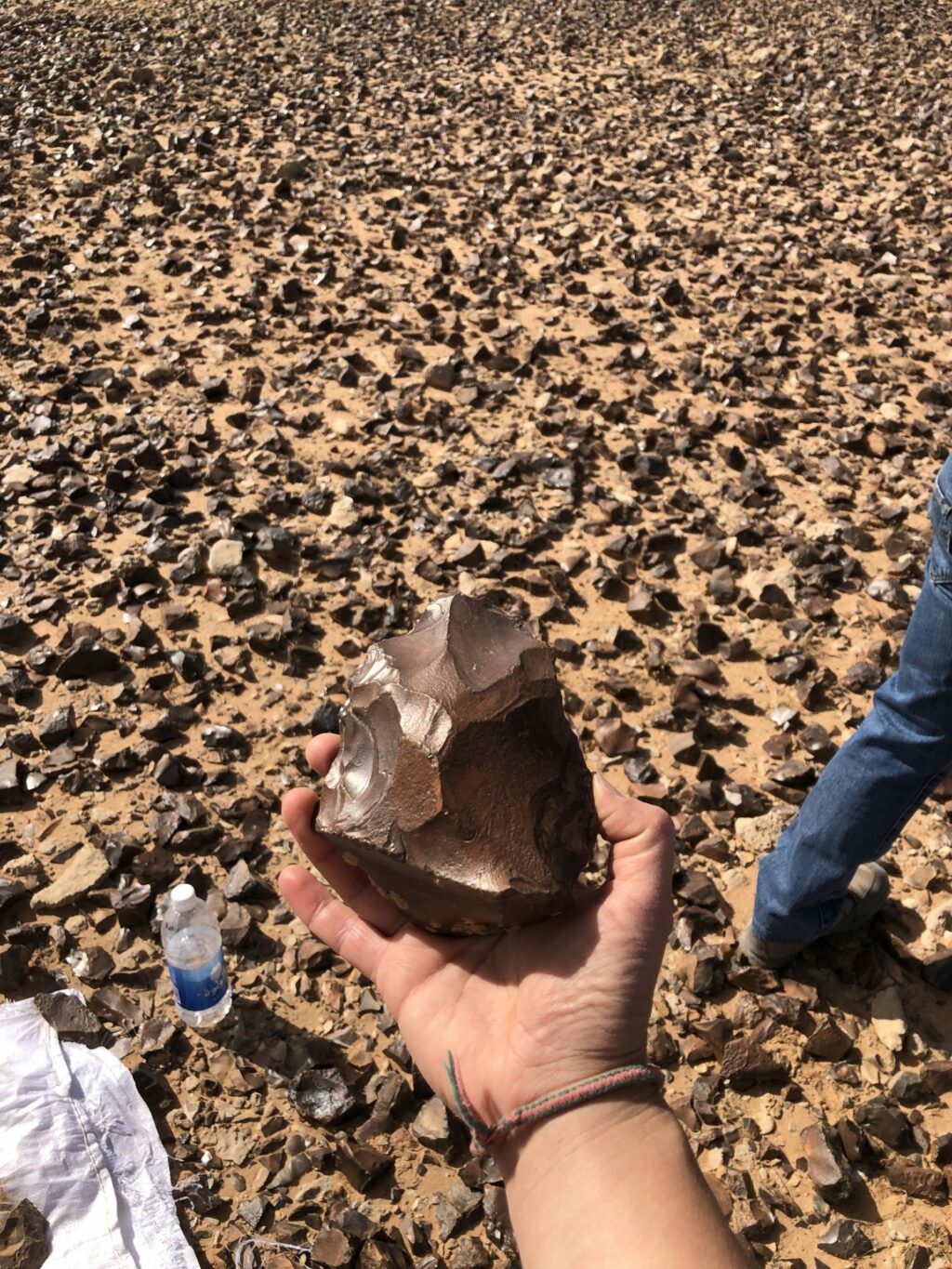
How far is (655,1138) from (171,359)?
5.49m

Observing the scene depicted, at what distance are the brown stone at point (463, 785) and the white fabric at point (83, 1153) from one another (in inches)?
42.1

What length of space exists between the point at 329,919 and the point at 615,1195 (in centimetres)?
110

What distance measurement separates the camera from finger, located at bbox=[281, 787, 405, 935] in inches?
111

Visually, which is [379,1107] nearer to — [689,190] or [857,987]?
[857,987]

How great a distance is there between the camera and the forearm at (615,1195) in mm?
1944

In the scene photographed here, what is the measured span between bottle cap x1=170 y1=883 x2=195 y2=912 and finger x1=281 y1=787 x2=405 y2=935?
0.51m

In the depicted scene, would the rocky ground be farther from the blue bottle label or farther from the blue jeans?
the blue jeans

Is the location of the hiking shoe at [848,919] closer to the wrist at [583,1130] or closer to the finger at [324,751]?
the wrist at [583,1130]

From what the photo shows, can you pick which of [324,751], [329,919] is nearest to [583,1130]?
[329,919]

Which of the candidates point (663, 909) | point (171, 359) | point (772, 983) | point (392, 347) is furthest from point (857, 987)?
point (171, 359)

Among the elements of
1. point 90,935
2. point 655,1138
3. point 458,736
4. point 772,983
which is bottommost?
point 90,935

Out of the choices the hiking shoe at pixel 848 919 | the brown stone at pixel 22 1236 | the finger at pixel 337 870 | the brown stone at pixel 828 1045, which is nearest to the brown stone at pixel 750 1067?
the brown stone at pixel 828 1045

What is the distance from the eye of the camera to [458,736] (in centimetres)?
259

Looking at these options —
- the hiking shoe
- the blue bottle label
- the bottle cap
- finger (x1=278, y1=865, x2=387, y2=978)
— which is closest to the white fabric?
the blue bottle label
